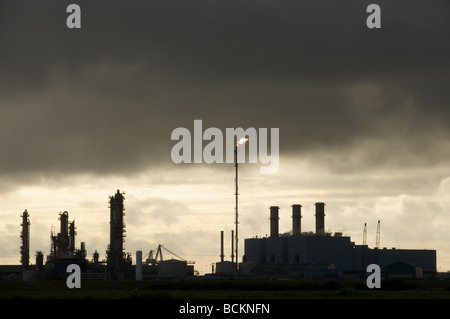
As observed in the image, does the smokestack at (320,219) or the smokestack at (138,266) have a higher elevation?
the smokestack at (320,219)

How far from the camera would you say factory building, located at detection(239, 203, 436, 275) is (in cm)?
17038

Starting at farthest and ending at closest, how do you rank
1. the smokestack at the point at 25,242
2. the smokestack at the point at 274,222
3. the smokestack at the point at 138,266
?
1. the smokestack at the point at 274,222
2. the smokestack at the point at 25,242
3. the smokestack at the point at 138,266

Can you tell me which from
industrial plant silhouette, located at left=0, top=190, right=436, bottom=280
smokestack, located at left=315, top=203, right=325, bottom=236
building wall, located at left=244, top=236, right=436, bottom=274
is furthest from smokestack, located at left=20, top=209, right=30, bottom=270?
smokestack, located at left=315, top=203, right=325, bottom=236

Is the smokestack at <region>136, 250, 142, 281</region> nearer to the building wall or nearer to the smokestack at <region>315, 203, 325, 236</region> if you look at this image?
the building wall

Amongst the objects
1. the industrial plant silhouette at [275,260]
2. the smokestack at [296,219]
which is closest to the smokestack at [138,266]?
the industrial plant silhouette at [275,260]

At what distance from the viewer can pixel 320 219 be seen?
573 ft

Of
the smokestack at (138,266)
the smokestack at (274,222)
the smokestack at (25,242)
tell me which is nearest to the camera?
the smokestack at (138,266)

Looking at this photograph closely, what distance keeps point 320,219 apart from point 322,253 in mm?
7322

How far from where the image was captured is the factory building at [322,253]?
17038 centimetres

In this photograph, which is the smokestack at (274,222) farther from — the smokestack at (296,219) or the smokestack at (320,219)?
the smokestack at (320,219)

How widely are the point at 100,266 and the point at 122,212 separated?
13.7m

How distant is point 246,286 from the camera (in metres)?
101
